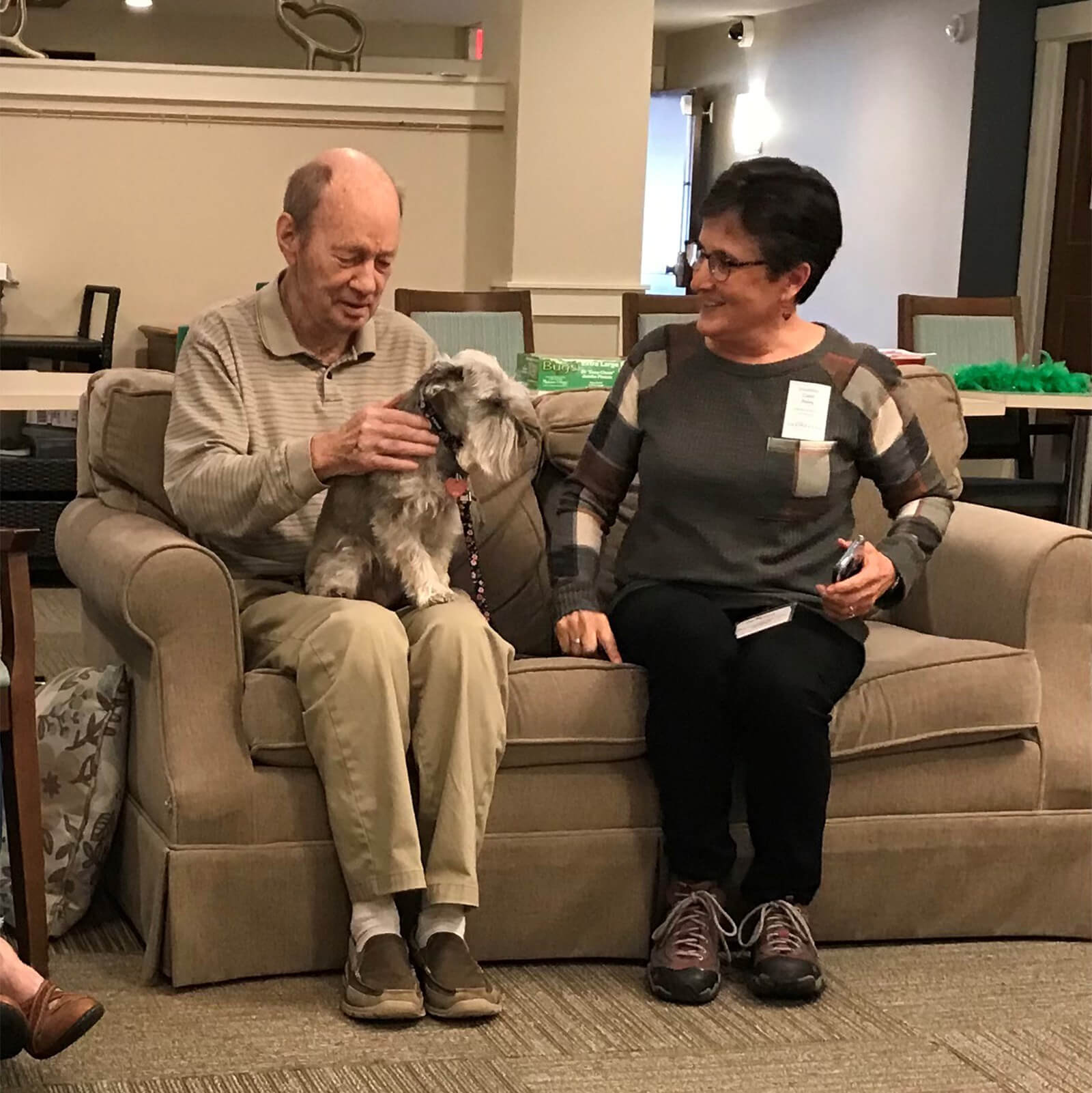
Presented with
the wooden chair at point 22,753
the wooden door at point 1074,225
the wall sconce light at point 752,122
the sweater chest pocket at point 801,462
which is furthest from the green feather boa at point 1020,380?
the wall sconce light at point 752,122

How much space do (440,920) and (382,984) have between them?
0.39 ft

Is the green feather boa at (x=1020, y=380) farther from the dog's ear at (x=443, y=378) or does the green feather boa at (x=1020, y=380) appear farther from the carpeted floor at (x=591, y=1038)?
the dog's ear at (x=443, y=378)

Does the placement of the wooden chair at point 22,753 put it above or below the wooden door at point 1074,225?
below

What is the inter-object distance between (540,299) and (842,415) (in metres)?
3.34

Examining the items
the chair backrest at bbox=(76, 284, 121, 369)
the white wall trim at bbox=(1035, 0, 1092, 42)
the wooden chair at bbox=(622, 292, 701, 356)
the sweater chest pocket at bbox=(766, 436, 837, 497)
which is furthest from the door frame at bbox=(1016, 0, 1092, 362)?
the sweater chest pocket at bbox=(766, 436, 837, 497)

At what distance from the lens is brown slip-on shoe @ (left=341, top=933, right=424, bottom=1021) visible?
204 centimetres

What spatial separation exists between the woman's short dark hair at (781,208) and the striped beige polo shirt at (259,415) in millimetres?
536

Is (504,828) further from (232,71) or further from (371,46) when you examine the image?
(371,46)

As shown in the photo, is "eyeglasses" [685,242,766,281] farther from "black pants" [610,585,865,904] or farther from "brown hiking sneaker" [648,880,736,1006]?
"brown hiking sneaker" [648,880,736,1006]

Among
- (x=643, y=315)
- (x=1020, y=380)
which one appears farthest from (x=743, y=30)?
(x=1020, y=380)

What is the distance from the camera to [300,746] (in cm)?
214

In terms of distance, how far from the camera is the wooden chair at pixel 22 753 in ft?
6.70

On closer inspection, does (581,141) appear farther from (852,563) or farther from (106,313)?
(852,563)

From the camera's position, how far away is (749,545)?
2.34 meters
